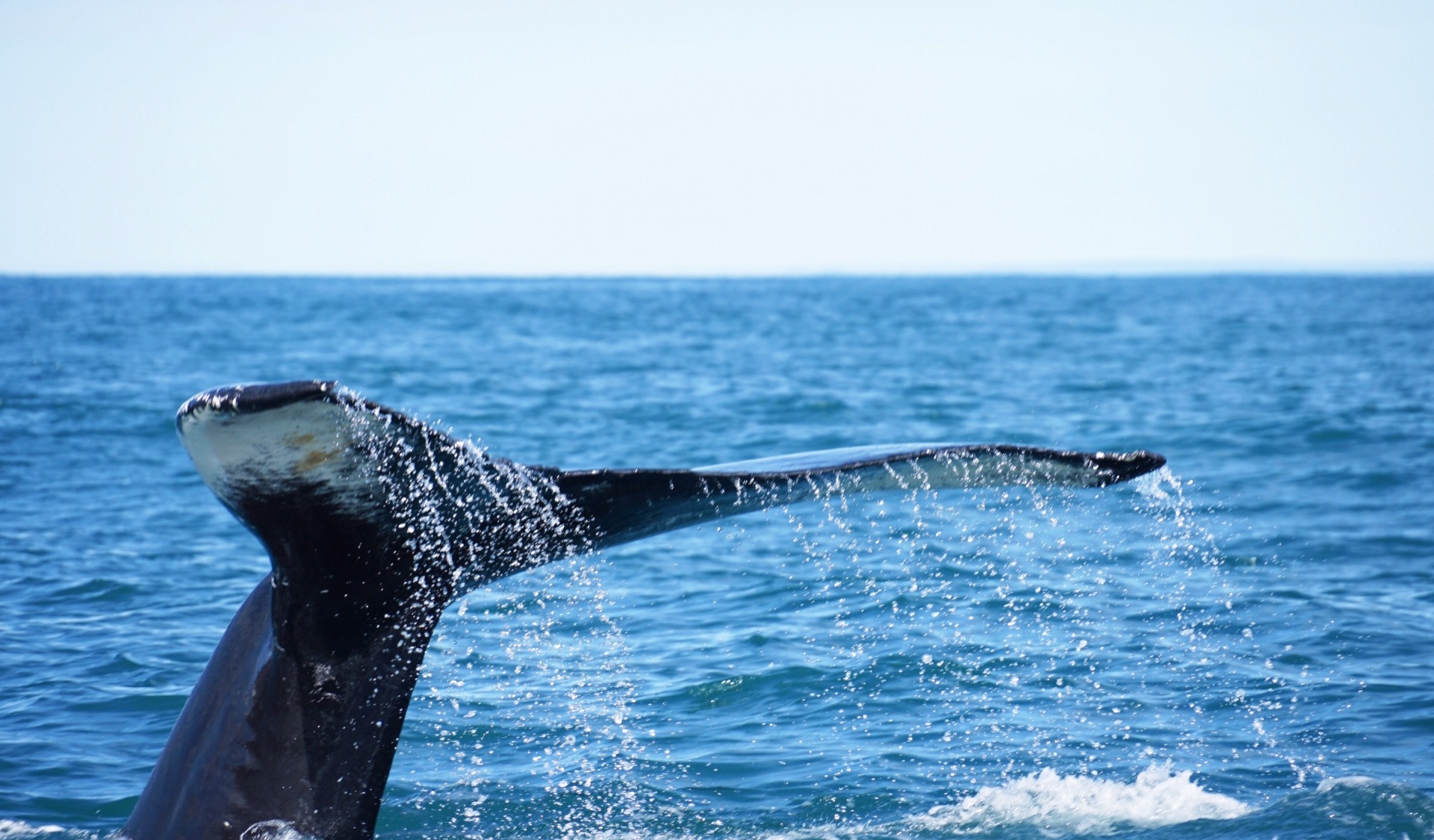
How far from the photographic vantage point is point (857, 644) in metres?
8.33

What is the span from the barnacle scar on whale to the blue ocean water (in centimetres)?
130

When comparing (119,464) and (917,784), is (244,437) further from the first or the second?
(119,464)

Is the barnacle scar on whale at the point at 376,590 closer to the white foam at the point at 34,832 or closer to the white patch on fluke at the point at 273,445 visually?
the white patch on fluke at the point at 273,445

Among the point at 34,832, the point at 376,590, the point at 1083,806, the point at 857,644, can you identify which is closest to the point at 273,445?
the point at 376,590

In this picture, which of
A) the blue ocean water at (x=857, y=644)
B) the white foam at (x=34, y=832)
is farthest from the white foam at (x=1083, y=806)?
the white foam at (x=34, y=832)

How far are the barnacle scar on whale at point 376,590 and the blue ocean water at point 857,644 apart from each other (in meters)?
1.30

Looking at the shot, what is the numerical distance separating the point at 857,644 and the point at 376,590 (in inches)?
210

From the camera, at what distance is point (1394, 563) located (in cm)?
1035

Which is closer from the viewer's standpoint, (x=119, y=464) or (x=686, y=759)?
(x=686, y=759)

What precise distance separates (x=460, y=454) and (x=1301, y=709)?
5.36 m

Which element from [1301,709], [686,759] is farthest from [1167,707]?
[686,759]

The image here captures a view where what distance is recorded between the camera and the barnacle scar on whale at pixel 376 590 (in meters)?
3.23

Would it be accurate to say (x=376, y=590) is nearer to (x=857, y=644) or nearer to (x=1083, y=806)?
(x=1083, y=806)

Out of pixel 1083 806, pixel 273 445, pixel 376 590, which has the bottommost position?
pixel 1083 806
